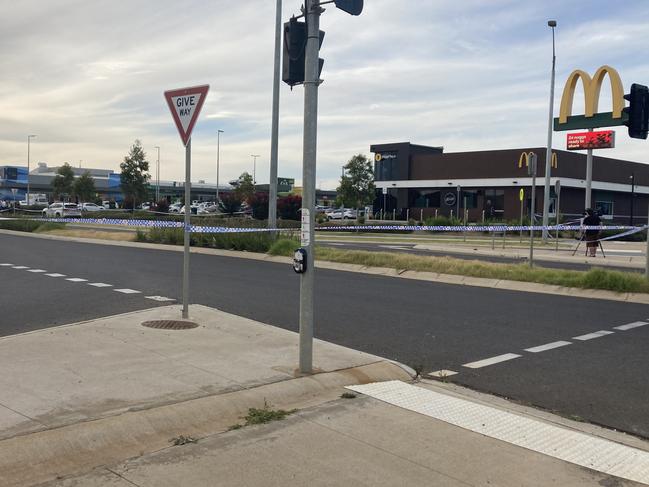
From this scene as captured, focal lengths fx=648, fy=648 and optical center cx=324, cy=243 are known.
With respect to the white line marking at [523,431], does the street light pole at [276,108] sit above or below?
above

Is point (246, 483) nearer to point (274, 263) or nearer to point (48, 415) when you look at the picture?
point (48, 415)

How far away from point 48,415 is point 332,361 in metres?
3.09

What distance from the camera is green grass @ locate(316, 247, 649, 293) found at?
42.7 ft

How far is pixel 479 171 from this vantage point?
58.1 m

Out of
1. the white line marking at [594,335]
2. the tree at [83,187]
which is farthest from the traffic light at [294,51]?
the tree at [83,187]

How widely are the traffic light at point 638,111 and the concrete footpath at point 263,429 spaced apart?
28.3ft

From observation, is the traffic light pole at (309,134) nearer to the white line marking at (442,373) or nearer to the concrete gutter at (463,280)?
the white line marking at (442,373)

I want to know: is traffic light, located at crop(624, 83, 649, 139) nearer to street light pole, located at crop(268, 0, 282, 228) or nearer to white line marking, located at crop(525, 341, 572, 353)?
white line marking, located at crop(525, 341, 572, 353)

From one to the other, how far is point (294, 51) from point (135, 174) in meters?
52.2

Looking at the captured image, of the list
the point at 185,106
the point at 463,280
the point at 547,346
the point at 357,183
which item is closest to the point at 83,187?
the point at 357,183

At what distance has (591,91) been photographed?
107 feet

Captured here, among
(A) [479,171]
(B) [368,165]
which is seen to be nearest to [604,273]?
(B) [368,165]

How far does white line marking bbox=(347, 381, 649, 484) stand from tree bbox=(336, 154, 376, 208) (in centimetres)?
4147

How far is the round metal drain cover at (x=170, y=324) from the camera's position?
339 inches
